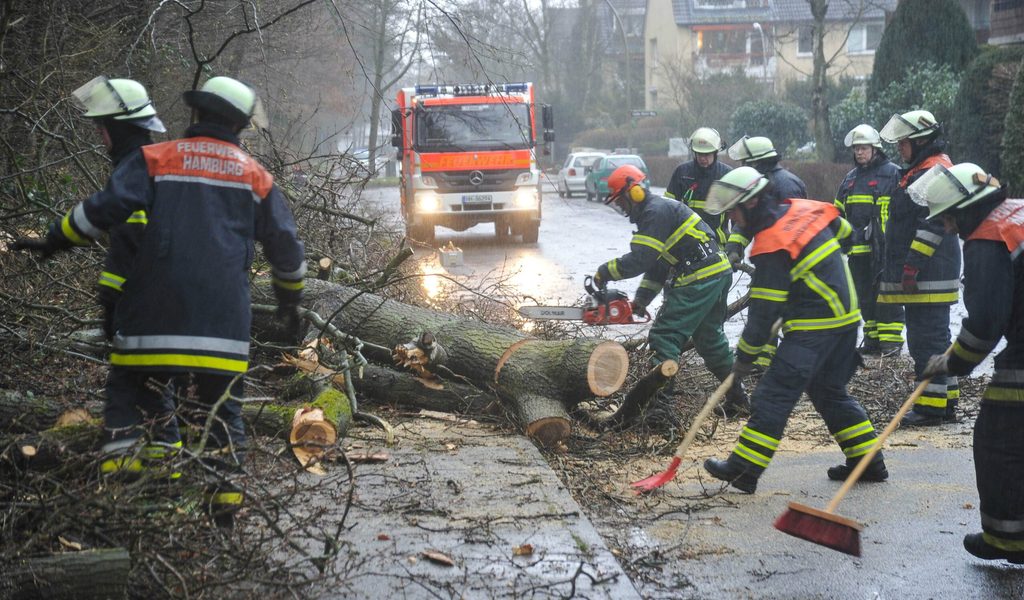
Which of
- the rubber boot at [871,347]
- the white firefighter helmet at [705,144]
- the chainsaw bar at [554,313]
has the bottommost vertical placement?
the rubber boot at [871,347]

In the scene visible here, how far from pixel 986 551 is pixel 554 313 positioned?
321cm

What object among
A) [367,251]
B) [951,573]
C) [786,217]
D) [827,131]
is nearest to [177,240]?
[786,217]

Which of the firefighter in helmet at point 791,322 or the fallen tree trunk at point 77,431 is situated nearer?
the fallen tree trunk at point 77,431

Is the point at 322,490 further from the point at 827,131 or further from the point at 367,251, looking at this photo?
the point at 827,131

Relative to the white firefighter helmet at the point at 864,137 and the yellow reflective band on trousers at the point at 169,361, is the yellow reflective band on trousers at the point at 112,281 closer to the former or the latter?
the yellow reflective band on trousers at the point at 169,361

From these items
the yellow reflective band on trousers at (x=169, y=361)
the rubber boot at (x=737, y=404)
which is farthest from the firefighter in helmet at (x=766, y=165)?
the yellow reflective band on trousers at (x=169, y=361)

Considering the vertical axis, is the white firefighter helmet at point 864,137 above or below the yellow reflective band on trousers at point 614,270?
above

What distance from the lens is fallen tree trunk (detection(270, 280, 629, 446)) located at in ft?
18.1

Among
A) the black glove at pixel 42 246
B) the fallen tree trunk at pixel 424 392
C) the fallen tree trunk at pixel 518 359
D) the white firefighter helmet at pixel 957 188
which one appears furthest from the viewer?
the fallen tree trunk at pixel 424 392

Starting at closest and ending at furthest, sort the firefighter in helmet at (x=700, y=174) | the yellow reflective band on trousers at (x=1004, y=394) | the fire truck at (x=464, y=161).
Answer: the yellow reflective band on trousers at (x=1004, y=394), the firefighter in helmet at (x=700, y=174), the fire truck at (x=464, y=161)

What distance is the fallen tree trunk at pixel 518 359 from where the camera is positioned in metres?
5.53

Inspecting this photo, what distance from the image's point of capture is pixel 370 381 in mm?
6027

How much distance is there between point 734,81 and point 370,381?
33.4 m

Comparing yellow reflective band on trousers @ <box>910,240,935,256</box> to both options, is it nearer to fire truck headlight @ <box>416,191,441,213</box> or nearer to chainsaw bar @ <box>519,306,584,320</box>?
chainsaw bar @ <box>519,306,584,320</box>
